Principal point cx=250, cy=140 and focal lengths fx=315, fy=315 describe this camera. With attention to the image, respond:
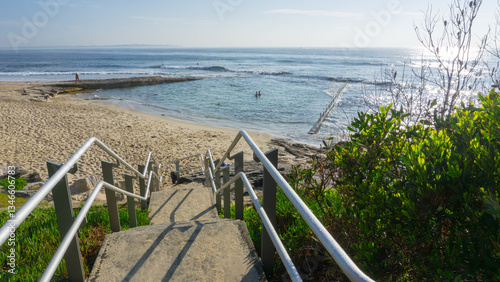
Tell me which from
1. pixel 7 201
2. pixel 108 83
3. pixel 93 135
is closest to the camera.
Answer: pixel 7 201

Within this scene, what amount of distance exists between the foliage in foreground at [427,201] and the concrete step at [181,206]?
2253 mm

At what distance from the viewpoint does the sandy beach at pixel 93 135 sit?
1063 centimetres

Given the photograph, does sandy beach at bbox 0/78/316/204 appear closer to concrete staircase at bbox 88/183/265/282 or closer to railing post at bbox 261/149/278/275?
concrete staircase at bbox 88/183/265/282

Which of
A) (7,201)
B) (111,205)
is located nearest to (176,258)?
(111,205)

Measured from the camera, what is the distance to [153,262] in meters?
2.25

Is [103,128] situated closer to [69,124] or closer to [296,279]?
[69,124]

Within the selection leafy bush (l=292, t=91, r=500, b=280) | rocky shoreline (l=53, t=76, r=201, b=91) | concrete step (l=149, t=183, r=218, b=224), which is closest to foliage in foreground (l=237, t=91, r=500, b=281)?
leafy bush (l=292, t=91, r=500, b=280)

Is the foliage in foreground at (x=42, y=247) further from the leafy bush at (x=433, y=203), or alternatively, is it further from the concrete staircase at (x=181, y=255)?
the leafy bush at (x=433, y=203)

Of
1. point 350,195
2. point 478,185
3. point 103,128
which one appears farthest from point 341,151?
point 103,128

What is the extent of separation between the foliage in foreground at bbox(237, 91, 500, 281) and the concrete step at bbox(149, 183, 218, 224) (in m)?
2.25

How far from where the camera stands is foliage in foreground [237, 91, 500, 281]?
55.8 inches

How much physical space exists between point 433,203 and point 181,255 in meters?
1.70

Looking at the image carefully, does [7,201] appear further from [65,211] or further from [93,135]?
[93,135]

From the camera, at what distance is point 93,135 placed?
14.0 m
